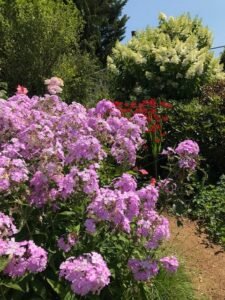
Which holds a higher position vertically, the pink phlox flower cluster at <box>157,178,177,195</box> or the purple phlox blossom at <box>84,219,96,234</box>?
the pink phlox flower cluster at <box>157,178,177,195</box>

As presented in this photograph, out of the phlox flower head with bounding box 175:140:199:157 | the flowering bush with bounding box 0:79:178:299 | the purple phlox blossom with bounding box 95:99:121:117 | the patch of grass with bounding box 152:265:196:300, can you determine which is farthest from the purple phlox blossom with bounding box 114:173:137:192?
the purple phlox blossom with bounding box 95:99:121:117

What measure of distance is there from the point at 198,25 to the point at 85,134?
950 centimetres

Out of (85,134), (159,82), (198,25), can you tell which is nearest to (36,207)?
(85,134)

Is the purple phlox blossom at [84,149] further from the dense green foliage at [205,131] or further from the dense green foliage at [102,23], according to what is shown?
the dense green foliage at [102,23]

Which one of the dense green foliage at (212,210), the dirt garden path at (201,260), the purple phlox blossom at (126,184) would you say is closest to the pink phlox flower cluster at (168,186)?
the purple phlox blossom at (126,184)

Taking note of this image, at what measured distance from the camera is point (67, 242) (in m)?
3.12

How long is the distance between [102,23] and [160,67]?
23433mm

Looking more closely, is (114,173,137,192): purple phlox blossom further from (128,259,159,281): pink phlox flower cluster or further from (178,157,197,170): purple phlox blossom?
(178,157,197,170): purple phlox blossom

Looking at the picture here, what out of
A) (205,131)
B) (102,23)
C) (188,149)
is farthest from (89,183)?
(102,23)

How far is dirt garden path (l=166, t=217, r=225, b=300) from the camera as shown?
16.4 ft

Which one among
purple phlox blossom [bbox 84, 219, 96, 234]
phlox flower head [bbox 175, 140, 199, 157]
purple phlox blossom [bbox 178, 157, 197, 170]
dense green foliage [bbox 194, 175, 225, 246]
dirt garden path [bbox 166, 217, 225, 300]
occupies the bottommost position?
dirt garden path [bbox 166, 217, 225, 300]

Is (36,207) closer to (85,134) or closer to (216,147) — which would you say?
(85,134)

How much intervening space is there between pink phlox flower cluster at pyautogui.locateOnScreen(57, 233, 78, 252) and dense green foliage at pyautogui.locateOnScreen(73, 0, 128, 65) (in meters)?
25.4

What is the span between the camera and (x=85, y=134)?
3.70 meters
